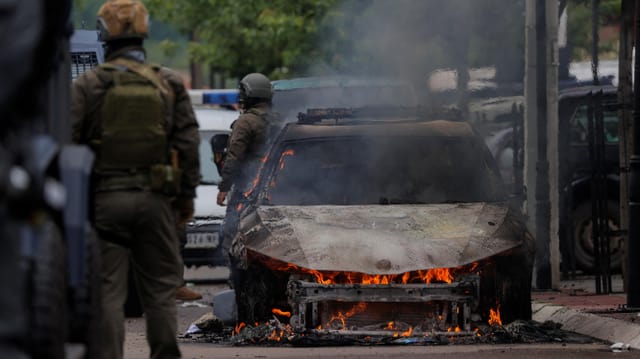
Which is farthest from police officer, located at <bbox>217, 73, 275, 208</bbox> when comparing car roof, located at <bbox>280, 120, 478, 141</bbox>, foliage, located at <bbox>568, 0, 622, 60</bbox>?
foliage, located at <bbox>568, 0, 622, 60</bbox>

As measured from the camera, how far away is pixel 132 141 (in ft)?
25.2

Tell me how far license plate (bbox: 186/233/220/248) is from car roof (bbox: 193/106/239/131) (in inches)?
92.1

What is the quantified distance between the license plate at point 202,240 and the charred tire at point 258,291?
6.01 meters

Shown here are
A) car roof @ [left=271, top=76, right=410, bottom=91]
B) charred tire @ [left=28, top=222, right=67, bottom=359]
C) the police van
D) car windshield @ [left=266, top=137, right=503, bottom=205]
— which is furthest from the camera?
car roof @ [left=271, top=76, right=410, bottom=91]

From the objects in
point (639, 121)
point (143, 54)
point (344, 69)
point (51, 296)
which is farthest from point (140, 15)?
point (344, 69)

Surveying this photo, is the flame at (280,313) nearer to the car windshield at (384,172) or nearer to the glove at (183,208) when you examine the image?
the car windshield at (384,172)

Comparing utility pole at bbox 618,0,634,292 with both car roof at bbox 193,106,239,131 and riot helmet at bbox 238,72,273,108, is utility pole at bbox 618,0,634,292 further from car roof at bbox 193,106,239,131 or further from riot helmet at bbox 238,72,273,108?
car roof at bbox 193,106,239,131

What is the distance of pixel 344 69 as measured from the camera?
21906 mm

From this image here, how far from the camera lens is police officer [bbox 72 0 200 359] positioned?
7656 millimetres

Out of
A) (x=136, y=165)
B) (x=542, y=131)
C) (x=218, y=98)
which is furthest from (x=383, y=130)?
(x=218, y=98)

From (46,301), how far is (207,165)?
41.9 feet

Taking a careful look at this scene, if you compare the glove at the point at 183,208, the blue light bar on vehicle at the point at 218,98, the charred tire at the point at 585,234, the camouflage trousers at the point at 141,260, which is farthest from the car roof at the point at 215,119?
the camouflage trousers at the point at 141,260

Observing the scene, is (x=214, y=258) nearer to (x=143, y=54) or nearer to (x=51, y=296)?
(x=143, y=54)

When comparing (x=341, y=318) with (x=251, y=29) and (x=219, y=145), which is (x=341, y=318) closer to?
(x=219, y=145)
